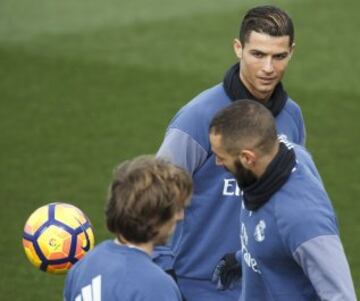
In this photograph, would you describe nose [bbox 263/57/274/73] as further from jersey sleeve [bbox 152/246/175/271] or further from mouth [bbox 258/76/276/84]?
jersey sleeve [bbox 152/246/175/271]

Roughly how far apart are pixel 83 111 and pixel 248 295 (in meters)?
8.50

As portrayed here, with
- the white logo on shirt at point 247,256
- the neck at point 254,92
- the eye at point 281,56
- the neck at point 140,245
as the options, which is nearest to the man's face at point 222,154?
the white logo on shirt at point 247,256

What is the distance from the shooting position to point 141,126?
13.5 metres

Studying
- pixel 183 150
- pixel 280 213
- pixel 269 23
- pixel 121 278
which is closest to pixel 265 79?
pixel 269 23

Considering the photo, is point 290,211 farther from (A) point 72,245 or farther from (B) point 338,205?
(B) point 338,205

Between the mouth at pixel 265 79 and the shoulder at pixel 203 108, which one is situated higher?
the mouth at pixel 265 79

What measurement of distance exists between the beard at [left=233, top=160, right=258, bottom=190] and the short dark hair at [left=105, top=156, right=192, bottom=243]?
0.52 metres

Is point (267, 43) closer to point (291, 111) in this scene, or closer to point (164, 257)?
point (291, 111)

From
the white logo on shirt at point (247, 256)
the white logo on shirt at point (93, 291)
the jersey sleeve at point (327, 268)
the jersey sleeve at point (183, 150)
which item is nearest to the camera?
the white logo on shirt at point (93, 291)

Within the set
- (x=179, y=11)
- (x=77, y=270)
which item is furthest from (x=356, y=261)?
(x=179, y=11)

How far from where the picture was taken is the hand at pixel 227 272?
6.41m

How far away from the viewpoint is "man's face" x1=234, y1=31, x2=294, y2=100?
21.4ft

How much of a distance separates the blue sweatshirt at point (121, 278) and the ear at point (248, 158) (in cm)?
77

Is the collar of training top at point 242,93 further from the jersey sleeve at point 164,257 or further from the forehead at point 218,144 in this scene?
the forehead at point 218,144
